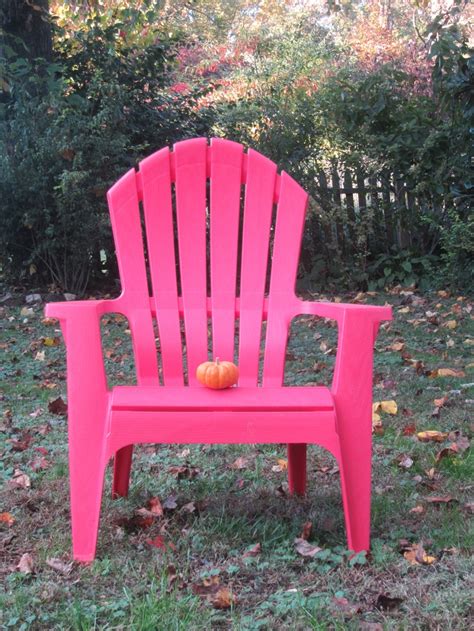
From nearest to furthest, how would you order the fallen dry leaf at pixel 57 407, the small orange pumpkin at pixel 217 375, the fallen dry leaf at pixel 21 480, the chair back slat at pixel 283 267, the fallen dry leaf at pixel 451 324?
the small orange pumpkin at pixel 217 375 → the chair back slat at pixel 283 267 → the fallen dry leaf at pixel 21 480 → the fallen dry leaf at pixel 57 407 → the fallen dry leaf at pixel 451 324

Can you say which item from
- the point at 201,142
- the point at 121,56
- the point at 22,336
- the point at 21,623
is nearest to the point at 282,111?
the point at 121,56

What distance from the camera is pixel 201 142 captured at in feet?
9.09

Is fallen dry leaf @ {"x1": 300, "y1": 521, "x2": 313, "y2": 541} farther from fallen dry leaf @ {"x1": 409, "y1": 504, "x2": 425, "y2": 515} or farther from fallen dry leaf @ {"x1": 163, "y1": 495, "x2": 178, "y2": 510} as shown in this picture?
fallen dry leaf @ {"x1": 163, "y1": 495, "x2": 178, "y2": 510}

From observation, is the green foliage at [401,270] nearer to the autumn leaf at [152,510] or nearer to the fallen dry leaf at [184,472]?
the fallen dry leaf at [184,472]

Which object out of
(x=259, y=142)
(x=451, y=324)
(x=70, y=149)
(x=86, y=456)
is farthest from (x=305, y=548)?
(x=259, y=142)

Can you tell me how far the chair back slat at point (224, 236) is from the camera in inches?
110

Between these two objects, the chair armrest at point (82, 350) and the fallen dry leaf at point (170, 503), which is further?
the fallen dry leaf at point (170, 503)

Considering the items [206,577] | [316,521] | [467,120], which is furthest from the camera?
[467,120]

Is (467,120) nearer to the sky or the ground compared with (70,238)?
nearer to the sky

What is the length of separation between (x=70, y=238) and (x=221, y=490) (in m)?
4.80

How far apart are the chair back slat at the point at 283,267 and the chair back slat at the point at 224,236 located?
0.15 metres

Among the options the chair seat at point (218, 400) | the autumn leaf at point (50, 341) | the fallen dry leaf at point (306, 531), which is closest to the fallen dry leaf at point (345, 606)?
the fallen dry leaf at point (306, 531)

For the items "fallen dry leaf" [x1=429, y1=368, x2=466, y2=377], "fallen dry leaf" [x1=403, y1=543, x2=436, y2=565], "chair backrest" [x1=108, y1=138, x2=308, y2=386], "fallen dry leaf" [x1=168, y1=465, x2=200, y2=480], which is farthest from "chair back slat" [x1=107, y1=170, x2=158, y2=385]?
"fallen dry leaf" [x1=429, y1=368, x2=466, y2=377]

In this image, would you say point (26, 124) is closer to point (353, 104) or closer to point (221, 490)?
point (353, 104)
